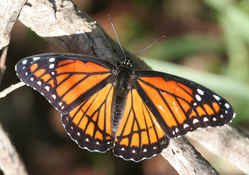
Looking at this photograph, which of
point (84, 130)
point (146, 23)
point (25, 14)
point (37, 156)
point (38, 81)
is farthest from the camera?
point (146, 23)

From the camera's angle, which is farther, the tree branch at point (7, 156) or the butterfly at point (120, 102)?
the tree branch at point (7, 156)

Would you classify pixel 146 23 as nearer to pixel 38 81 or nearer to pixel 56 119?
pixel 56 119

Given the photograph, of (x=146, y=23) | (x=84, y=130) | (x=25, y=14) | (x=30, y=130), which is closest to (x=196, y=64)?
(x=146, y=23)

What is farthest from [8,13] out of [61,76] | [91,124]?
[91,124]

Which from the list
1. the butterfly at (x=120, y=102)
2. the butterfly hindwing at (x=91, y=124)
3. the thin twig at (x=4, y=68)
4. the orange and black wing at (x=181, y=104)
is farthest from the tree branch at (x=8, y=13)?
the orange and black wing at (x=181, y=104)

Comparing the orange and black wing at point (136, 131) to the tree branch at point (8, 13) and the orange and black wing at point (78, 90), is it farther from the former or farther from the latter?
the tree branch at point (8, 13)

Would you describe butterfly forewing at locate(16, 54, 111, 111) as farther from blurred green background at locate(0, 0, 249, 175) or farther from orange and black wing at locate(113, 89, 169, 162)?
blurred green background at locate(0, 0, 249, 175)

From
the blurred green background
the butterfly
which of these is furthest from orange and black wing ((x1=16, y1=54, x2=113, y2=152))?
the blurred green background
